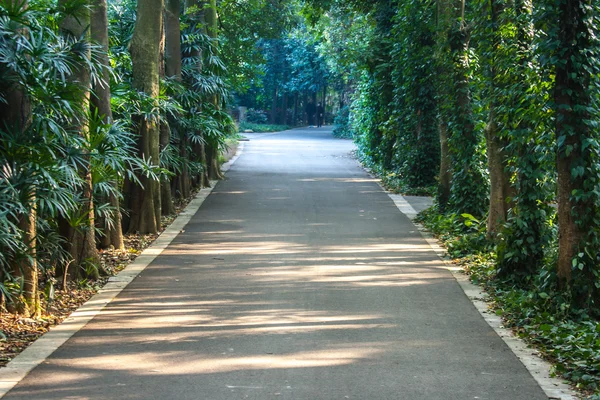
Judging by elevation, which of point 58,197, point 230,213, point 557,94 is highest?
point 557,94

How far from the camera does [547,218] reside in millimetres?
10367

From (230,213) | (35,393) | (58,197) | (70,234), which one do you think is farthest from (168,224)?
(35,393)

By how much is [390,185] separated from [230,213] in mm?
6842

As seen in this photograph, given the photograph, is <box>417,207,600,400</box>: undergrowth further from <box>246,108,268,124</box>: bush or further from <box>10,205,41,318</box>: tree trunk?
<box>246,108,268,124</box>: bush

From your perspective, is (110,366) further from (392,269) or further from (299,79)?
(299,79)

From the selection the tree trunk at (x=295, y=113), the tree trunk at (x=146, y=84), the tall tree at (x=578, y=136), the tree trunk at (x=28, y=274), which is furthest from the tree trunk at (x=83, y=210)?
the tree trunk at (x=295, y=113)

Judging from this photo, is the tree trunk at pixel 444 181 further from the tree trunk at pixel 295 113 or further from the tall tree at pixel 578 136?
the tree trunk at pixel 295 113

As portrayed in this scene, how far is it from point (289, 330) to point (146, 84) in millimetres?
7753

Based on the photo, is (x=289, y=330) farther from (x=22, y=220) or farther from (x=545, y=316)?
(x=22, y=220)

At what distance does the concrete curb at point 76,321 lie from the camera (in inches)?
258

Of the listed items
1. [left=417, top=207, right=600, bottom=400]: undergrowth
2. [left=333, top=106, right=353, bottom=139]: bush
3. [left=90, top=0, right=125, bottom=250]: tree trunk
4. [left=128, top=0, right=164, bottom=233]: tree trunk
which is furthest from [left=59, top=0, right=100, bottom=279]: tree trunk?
[left=333, top=106, right=353, bottom=139]: bush

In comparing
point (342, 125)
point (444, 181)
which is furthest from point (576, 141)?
point (342, 125)

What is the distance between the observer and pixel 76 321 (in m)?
8.38

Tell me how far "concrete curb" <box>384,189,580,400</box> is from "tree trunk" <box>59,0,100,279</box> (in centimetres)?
483
